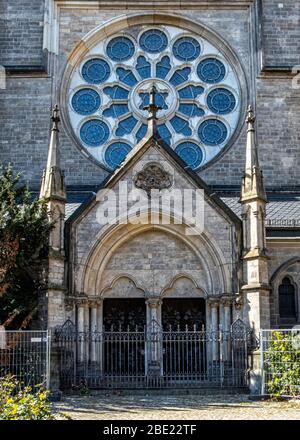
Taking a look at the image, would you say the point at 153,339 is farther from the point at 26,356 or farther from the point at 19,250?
the point at 19,250

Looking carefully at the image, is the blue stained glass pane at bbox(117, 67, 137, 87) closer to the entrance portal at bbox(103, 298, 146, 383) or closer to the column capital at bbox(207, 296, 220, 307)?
the entrance portal at bbox(103, 298, 146, 383)

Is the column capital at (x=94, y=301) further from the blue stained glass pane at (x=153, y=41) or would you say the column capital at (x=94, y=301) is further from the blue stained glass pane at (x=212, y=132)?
the blue stained glass pane at (x=153, y=41)

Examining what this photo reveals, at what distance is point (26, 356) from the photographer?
15719 millimetres

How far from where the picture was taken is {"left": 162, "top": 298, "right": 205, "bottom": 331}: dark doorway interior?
19062 mm

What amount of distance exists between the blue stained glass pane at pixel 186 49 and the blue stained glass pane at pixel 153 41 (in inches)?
17.3

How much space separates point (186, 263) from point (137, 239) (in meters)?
1.51

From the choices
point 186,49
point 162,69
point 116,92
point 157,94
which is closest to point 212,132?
point 157,94

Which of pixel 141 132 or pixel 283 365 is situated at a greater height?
pixel 141 132

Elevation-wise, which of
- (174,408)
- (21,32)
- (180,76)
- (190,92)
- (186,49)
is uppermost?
(21,32)

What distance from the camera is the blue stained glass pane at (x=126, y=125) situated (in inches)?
886

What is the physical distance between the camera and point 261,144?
73.3 feet

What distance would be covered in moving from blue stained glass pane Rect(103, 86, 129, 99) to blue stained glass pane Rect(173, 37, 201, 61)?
225 centimetres

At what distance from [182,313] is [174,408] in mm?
6704
